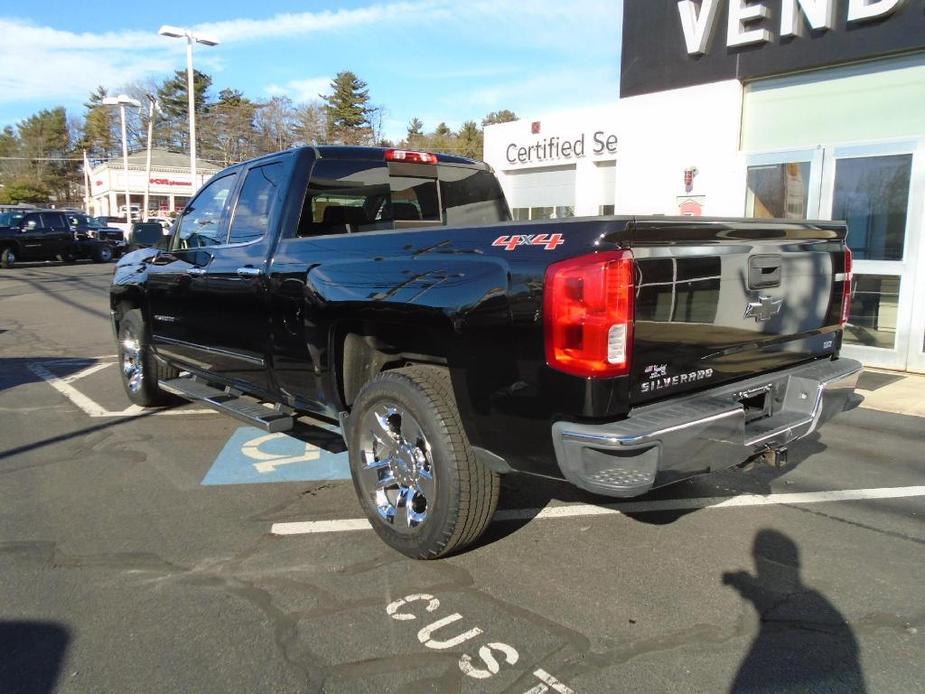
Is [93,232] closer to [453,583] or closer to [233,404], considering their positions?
[233,404]

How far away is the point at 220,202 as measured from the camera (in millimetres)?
5230

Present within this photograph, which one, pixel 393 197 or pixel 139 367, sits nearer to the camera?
pixel 393 197

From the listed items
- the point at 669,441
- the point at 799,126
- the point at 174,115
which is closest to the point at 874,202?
the point at 799,126

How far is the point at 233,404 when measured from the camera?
498cm

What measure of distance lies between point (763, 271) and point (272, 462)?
11.6 feet

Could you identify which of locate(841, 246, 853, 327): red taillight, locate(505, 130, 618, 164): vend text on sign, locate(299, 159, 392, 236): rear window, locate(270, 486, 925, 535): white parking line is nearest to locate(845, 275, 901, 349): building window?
locate(270, 486, 925, 535): white parking line

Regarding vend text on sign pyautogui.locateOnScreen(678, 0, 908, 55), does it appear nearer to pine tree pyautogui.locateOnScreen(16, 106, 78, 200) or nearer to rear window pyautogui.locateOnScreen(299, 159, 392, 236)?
rear window pyautogui.locateOnScreen(299, 159, 392, 236)

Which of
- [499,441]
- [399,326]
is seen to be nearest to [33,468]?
[399,326]

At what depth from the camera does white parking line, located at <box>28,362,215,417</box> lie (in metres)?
6.62

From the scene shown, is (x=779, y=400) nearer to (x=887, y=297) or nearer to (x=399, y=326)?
(x=399, y=326)

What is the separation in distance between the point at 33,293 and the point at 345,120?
43.0 meters

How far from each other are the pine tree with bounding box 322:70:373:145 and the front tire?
52.8 metres

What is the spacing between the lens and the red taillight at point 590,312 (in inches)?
106

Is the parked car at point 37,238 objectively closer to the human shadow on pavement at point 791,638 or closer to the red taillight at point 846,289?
the red taillight at point 846,289
